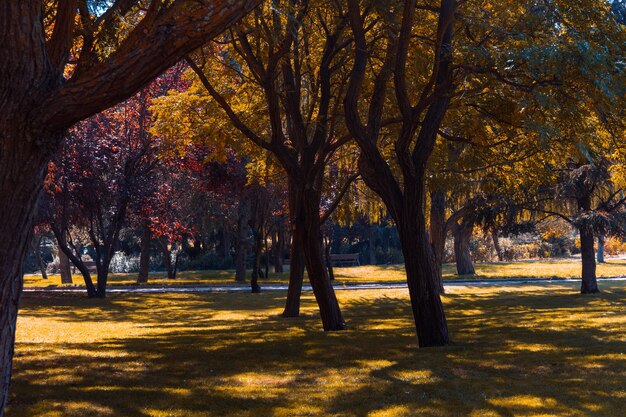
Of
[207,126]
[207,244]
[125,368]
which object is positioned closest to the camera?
[125,368]

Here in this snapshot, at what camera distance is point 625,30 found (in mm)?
13492

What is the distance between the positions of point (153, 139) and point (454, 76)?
1574 centimetres

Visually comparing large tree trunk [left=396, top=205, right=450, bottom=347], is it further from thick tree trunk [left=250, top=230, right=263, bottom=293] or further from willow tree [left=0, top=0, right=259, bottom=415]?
thick tree trunk [left=250, top=230, right=263, bottom=293]

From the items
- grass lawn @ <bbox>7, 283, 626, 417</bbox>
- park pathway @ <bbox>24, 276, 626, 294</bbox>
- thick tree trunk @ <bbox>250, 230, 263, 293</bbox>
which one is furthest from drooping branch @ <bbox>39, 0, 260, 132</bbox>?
park pathway @ <bbox>24, 276, 626, 294</bbox>

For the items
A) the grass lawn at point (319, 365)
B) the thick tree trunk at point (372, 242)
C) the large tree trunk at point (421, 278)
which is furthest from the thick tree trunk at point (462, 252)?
the large tree trunk at point (421, 278)

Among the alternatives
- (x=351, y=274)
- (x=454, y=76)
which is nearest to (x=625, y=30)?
(x=454, y=76)

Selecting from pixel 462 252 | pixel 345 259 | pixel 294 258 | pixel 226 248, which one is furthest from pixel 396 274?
pixel 294 258

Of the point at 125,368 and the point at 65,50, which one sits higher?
the point at 65,50

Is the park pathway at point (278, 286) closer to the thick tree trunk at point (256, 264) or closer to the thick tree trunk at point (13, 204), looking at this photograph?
the thick tree trunk at point (256, 264)

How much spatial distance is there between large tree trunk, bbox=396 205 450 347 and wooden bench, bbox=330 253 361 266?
36887 mm

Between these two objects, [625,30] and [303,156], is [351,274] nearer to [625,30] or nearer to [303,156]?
[303,156]

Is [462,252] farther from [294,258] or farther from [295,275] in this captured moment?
[294,258]

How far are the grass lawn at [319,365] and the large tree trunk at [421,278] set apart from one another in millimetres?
372

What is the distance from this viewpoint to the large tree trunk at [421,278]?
13227 millimetres
